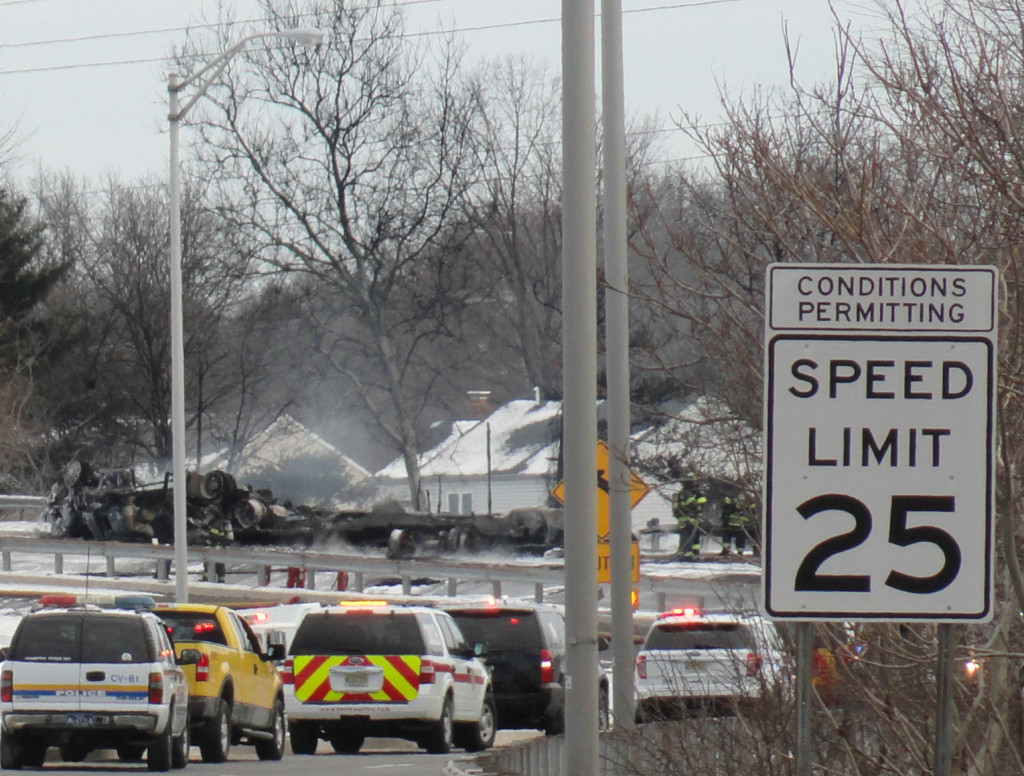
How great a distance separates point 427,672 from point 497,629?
2967mm

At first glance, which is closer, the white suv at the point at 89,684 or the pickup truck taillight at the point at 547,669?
the white suv at the point at 89,684

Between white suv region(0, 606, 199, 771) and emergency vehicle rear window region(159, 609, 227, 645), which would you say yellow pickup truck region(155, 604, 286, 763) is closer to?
emergency vehicle rear window region(159, 609, 227, 645)

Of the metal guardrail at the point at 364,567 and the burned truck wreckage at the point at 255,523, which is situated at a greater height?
the burned truck wreckage at the point at 255,523

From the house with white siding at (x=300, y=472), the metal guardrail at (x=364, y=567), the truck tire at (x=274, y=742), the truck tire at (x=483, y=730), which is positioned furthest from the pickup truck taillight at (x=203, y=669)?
the house with white siding at (x=300, y=472)

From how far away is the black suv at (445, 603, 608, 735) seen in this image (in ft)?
73.9

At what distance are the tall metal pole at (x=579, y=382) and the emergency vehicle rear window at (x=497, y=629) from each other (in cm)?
1069

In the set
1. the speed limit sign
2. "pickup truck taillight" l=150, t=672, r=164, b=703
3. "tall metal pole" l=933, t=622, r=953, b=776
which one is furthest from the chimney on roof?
"tall metal pole" l=933, t=622, r=953, b=776

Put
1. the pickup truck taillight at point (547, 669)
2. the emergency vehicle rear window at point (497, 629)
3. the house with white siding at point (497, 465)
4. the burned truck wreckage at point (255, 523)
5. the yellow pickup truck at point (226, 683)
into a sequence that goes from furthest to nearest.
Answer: the house with white siding at point (497, 465)
the burned truck wreckage at point (255, 523)
the emergency vehicle rear window at point (497, 629)
the pickup truck taillight at point (547, 669)
the yellow pickup truck at point (226, 683)

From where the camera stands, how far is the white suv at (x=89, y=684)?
17.7 m

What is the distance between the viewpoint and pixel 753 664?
1041cm

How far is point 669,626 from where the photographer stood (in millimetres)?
19422

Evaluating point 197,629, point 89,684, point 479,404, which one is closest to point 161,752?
point 89,684

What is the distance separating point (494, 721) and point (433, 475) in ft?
167

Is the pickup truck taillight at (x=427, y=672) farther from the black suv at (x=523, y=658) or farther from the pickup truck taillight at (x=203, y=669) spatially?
the black suv at (x=523, y=658)
